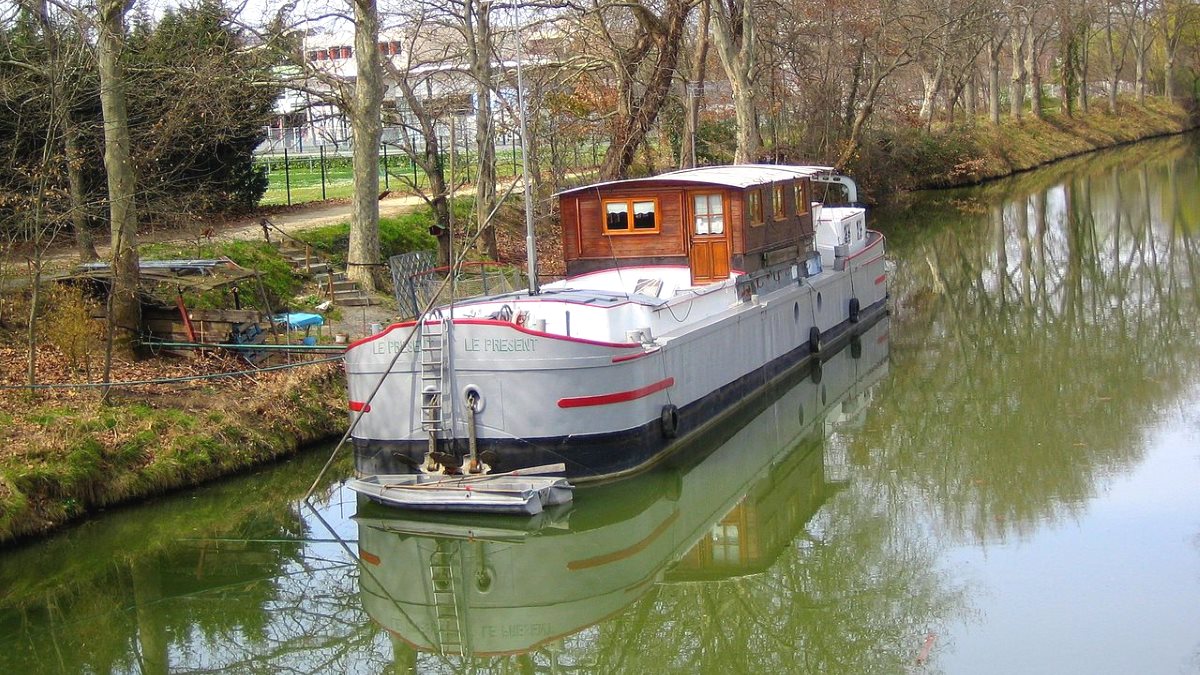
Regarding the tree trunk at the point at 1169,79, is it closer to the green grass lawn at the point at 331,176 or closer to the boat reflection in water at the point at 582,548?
the green grass lawn at the point at 331,176

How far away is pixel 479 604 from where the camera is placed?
46.3 ft

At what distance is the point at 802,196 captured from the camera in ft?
81.1

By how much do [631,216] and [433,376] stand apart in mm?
6400

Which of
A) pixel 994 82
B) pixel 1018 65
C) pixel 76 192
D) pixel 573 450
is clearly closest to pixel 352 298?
pixel 76 192

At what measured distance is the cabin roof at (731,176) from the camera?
70.0 feet

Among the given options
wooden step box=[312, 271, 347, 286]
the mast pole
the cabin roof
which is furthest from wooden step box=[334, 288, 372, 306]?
the mast pole

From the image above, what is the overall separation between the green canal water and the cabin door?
2215 mm

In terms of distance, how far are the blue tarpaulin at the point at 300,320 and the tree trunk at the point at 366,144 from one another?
3.42 metres

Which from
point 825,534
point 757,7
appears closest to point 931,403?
point 825,534

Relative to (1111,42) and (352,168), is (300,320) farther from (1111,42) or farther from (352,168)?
(1111,42)

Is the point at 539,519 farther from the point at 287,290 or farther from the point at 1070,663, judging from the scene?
the point at 287,290

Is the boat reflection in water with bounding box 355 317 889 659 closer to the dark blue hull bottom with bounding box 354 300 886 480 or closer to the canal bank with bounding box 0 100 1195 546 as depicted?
the dark blue hull bottom with bounding box 354 300 886 480

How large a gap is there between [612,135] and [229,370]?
54.1ft

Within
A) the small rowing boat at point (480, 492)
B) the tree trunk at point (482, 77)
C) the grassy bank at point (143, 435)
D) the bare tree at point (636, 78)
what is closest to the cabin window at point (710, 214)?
the tree trunk at point (482, 77)
